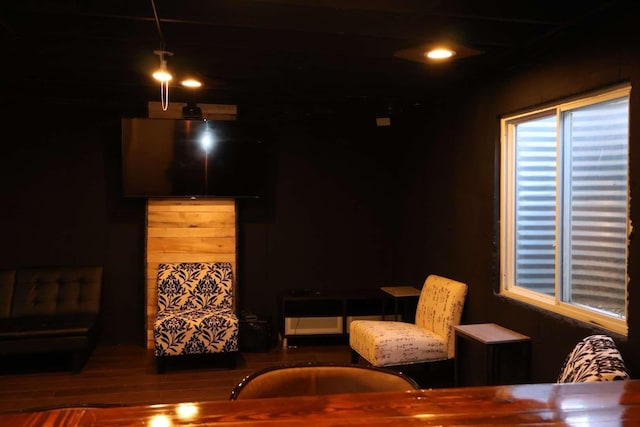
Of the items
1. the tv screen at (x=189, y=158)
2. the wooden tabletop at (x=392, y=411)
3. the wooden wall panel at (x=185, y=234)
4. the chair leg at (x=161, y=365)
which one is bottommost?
the chair leg at (x=161, y=365)

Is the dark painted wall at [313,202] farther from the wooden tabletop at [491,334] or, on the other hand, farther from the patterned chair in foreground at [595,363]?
the patterned chair in foreground at [595,363]

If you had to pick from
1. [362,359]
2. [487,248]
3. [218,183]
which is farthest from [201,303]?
[487,248]

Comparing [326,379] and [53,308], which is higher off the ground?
[326,379]

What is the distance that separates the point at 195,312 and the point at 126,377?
777 mm

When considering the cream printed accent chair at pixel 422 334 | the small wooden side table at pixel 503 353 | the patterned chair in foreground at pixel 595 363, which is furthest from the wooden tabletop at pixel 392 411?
the cream printed accent chair at pixel 422 334

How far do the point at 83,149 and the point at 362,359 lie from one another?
338 cm

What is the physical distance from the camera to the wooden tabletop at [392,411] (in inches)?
55.7

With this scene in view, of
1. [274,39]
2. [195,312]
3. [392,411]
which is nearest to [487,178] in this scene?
[274,39]

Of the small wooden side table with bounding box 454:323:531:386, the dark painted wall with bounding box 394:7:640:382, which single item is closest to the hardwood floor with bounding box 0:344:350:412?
the dark painted wall with bounding box 394:7:640:382

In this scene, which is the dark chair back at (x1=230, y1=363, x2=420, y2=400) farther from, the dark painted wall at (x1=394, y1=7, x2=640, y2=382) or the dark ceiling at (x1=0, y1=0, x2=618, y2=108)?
the dark ceiling at (x1=0, y1=0, x2=618, y2=108)

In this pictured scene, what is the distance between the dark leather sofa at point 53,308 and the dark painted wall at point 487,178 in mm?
3096

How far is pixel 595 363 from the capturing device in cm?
241

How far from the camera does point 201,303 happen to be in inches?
203

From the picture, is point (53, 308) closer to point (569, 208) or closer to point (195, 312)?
point (195, 312)
